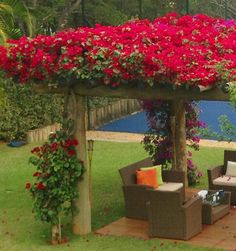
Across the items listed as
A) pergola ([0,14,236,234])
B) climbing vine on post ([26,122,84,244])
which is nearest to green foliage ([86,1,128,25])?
pergola ([0,14,236,234])

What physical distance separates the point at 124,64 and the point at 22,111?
1157cm

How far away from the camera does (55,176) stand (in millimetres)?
10695

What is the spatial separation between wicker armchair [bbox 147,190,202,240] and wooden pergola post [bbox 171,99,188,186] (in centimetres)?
312

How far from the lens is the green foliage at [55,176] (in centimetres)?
1071

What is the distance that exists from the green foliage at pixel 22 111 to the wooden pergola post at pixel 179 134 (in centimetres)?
734

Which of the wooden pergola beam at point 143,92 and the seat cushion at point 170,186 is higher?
the wooden pergola beam at point 143,92

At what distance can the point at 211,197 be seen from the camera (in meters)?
12.3

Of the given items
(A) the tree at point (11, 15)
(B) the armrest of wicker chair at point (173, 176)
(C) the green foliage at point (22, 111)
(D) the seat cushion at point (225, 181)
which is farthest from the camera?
(C) the green foliage at point (22, 111)

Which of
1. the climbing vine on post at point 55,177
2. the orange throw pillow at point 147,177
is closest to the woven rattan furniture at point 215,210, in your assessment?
the orange throw pillow at point 147,177

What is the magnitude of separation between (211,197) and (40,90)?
369cm

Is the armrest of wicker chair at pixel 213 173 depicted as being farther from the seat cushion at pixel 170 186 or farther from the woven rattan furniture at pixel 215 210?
the woven rattan furniture at pixel 215 210

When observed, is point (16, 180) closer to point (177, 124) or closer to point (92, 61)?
point (177, 124)

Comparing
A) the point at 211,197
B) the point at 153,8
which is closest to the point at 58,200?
the point at 211,197

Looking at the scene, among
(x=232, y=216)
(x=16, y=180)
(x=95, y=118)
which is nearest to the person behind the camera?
(x=232, y=216)
